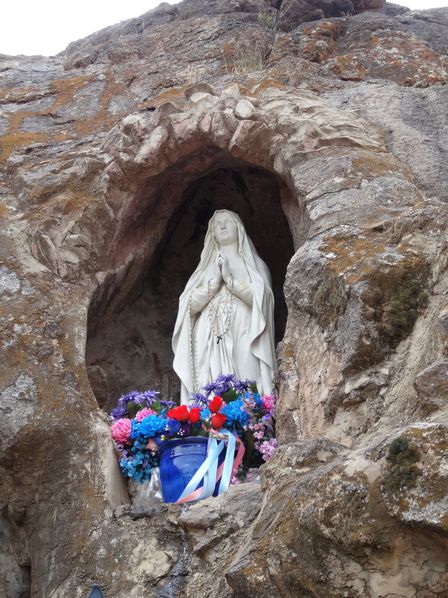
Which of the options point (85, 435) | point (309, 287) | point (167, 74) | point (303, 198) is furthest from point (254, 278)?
point (167, 74)

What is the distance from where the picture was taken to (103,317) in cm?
657

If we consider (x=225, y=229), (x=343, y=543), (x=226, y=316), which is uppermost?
(x=225, y=229)

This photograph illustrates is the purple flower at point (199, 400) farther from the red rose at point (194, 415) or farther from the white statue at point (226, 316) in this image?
the white statue at point (226, 316)

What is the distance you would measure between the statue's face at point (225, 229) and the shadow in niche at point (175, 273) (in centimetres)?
43

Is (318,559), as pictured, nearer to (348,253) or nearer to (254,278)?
(348,253)

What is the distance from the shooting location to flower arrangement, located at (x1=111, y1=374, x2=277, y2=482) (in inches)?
197

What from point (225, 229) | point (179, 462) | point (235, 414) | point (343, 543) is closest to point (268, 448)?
point (235, 414)

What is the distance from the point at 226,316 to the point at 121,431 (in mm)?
1340

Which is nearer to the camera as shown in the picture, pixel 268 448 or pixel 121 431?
pixel 268 448

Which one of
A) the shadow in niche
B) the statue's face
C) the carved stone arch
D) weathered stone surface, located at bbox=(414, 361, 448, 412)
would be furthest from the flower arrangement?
weathered stone surface, located at bbox=(414, 361, 448, 412)

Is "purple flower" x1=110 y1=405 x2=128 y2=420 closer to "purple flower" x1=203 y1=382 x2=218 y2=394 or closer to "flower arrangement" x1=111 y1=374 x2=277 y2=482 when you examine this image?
"flower arrangement" x1=111 y1=374 x2=277 y2=482

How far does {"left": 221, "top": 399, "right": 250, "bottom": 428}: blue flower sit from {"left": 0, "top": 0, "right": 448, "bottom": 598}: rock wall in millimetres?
378

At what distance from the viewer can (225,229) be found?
6.70 meters

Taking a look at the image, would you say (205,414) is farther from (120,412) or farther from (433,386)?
(433,386)
